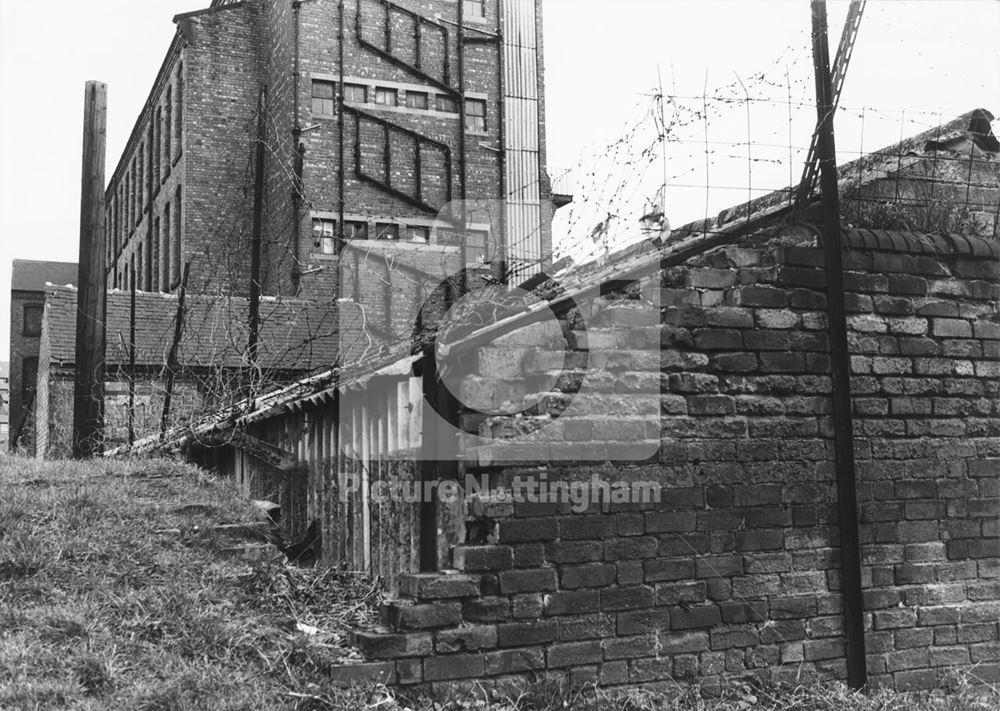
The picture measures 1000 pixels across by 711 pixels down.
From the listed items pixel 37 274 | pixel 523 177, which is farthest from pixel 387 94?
pixel 37 274

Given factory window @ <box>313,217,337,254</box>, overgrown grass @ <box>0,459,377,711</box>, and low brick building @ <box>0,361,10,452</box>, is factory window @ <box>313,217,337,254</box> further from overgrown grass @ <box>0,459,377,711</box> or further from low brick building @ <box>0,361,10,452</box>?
low brick building @ <box>0,361,10,452</box>

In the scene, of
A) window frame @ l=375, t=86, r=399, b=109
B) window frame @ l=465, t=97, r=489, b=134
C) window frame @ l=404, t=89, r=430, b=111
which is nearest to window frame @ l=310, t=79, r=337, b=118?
window frame @ l=375, t=86, r=399, b=109

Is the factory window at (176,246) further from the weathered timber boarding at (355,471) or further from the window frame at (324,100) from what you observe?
the weathered timber boarding at (355,471)

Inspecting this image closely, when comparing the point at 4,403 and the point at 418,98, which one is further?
the point at 4,403

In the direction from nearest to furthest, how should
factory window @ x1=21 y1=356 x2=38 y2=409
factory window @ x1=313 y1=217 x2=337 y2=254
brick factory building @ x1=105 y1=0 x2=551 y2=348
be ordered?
brick factory building @ x1=105 y1=0 x2=551 y2=348 → factory window @ x1=313 y1=217 x2=337 y2=254 → factory window @ x1=21 y1=356 x2=38 y2=409

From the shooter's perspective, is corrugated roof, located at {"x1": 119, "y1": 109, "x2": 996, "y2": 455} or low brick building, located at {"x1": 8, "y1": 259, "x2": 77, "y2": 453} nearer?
corrugated roof, located at {"x1": 119, "y1": 109, "x2": 996, "y2": 455}

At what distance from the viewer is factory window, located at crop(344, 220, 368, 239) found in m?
24.1

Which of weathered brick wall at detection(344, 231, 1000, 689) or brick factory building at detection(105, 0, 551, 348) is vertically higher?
brick factory building at detection(105, 0, 551, 348)

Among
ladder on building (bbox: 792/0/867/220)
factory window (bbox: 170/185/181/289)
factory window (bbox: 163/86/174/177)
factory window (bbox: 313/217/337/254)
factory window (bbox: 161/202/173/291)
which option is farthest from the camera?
factory window (bbox: 161/202/173/291)

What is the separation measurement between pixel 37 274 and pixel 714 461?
51.2 m

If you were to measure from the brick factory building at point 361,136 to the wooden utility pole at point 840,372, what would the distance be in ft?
55.6

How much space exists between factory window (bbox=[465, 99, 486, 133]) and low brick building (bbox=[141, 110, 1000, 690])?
20267 millimetres

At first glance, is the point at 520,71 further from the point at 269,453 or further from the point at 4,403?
the point at 4,403

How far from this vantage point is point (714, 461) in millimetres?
5148
